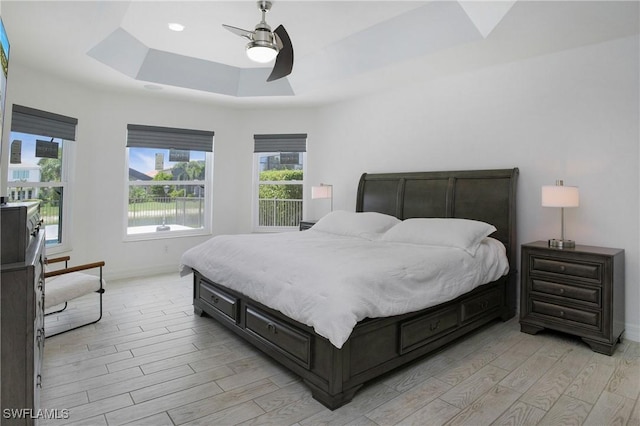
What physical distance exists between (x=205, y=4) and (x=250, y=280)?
2423 millimetres

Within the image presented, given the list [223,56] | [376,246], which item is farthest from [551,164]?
[223,56]

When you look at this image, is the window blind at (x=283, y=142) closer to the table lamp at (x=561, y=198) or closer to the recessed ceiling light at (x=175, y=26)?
the recessed ceiling light at (x=175, y=26)

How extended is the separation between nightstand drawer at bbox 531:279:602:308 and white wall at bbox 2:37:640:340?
0.54 m

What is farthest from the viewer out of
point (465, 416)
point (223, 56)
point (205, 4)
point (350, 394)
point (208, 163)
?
point (208, 163)

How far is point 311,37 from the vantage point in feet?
12.4

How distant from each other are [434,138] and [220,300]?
3.10 m

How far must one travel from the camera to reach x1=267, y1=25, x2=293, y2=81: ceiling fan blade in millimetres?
2688

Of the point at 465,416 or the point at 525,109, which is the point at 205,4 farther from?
the point at 465,416

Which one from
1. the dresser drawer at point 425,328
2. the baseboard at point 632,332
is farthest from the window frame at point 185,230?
the baseboard at point 632,332

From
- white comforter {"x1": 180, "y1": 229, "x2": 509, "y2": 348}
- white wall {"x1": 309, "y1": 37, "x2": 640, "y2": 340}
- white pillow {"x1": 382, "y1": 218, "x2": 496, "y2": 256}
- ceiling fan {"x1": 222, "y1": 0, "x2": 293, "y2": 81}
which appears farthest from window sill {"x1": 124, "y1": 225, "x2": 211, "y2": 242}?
ceiling fan {"x1": 222, "y1": 0, "x2": 293, "y2": 81}

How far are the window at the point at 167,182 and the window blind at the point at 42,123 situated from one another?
745mm

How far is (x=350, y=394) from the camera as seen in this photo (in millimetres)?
2127

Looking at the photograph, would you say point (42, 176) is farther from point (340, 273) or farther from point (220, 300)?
point (340, 273)

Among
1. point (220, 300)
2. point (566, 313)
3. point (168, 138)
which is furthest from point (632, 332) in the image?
point (168, 138)
